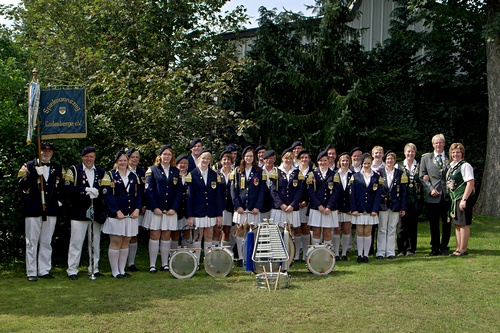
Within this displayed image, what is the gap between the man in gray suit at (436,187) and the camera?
35.7 ft

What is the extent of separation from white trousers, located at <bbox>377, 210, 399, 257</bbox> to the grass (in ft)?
3.27

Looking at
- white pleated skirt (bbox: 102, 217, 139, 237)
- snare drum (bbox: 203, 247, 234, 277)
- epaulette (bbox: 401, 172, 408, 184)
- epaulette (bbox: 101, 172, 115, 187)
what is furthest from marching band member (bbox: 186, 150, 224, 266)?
epaulette (bbox: 401, 172, 408, 184)

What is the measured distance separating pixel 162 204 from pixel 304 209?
267 centimetres

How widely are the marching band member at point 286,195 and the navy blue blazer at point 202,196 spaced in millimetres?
935

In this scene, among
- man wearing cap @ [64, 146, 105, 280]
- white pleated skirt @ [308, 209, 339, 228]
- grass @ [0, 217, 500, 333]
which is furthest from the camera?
white pleated skirt @ [308, 209, 339, 228]

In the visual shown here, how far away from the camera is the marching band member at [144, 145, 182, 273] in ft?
31.2

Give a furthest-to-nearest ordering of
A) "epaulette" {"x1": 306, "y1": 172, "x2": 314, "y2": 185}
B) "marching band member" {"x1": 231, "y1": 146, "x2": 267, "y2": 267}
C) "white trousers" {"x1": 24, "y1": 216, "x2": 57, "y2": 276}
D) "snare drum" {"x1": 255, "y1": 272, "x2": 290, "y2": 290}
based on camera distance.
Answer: "epaulette" {"x1": 306, "y1": 172, "x2": 314, "y2": 185} → "marching band member" {"x1": 231, "y1": 146, "x2": 267, "y2": 267} → "white trousers" {"x1": 24, "y1": 216, "x2": 57, "y2": 276} → "snare drum" {"x1": 255, "y1": 272, "x2": 290, "y2": 290}

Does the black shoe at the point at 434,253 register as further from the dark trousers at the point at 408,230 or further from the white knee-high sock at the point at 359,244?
the white knee-high sock at the point at 359,244

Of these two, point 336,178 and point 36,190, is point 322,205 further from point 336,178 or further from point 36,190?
point 36,190

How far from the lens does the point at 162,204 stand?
954cm

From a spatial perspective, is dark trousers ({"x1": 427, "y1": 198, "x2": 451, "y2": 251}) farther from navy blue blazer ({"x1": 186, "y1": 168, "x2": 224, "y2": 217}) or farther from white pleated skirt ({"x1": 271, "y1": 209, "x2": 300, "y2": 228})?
navy blue blazer ({"x1": 186, "y1": 168, "x2": 224, "y2": 217})

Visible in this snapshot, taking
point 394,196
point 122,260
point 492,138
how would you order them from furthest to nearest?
point 492,138
point 394,196
point 122,260

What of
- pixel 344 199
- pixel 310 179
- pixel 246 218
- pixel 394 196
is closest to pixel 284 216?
pixel 246 218

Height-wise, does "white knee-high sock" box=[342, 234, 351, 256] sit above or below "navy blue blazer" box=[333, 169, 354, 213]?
below
